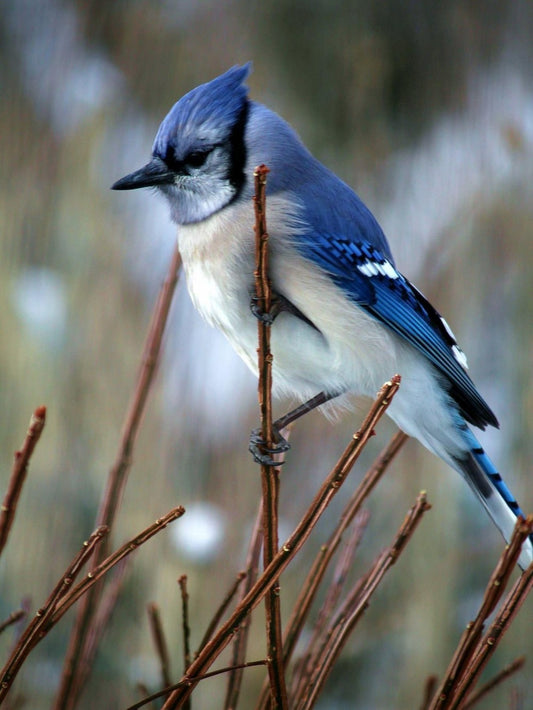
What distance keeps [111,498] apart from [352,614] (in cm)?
22

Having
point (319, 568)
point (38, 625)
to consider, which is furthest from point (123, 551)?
point (319, 568)

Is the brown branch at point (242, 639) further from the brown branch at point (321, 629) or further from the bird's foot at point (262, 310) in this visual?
the bird's foot at point (262, 310)

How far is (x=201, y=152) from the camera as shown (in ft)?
3.24

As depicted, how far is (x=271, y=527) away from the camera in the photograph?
638 millimetres

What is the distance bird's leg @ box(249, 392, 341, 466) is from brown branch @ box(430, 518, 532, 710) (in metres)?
0.18

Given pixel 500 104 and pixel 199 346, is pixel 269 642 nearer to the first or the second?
pixel 199 346

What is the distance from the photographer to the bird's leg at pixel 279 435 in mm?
766

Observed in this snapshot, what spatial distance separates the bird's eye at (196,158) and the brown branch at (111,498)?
22 centimetres

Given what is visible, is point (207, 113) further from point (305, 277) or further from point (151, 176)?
point (305, 277)

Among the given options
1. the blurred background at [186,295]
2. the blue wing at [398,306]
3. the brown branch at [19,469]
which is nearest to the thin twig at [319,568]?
the brown branch at [19,469]

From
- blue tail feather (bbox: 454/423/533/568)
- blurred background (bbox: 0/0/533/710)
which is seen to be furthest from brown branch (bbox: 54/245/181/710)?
blurred background (bbox: 0/0/533/710)

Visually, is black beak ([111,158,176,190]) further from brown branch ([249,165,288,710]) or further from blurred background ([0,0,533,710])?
blurred background ([0,0,533,710])

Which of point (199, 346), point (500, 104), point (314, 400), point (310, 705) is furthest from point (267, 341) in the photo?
point (500, 104)

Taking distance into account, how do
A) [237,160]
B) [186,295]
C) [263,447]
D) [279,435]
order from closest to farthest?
1. [263,447]
2. [279,435]
3. [237,160]
4. [186,295]
